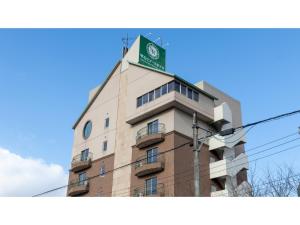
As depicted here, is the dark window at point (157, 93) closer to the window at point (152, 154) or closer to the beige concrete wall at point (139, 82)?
the beige concrete wall at point (139, 82)

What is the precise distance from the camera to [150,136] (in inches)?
1467

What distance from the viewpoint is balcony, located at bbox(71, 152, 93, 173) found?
4416 centimetres

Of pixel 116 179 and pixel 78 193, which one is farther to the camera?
pixel 78 193

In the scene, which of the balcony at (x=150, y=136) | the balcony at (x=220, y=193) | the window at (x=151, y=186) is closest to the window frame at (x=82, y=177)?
the balcony at (x=150, y=136)

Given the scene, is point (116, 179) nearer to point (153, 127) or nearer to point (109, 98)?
point (153, 127)

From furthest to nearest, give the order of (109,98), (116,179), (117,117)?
(109,98)
(117,117)
(116,179)

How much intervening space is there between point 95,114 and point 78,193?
9.88 metres

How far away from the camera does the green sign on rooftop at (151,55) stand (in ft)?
148

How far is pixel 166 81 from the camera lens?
37.7 metres

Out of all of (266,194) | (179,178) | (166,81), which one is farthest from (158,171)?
(266,194)

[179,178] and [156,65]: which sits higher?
[156,65]

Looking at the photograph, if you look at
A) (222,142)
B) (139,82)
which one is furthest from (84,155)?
(222,142)

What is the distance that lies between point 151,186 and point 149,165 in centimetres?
200

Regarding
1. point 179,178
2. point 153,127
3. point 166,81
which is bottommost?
point 179,178
